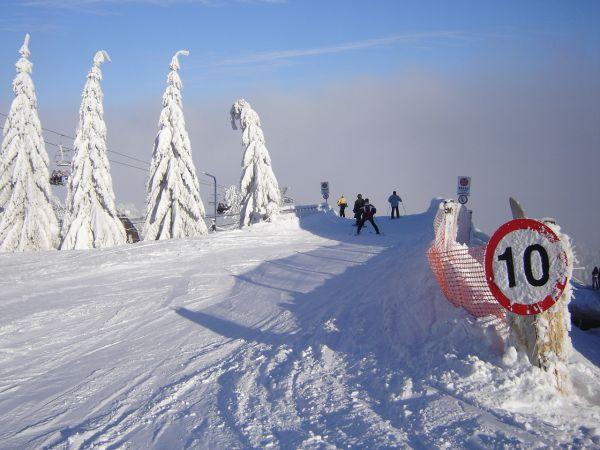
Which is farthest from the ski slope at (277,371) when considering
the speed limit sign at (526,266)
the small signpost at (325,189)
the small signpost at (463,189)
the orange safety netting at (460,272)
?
the small signpost at (325,189)

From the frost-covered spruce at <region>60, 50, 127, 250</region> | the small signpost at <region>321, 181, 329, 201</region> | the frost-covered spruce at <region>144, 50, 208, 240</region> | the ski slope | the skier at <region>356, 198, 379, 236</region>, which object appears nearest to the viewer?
the ski slope

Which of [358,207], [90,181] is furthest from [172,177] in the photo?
[358,207]

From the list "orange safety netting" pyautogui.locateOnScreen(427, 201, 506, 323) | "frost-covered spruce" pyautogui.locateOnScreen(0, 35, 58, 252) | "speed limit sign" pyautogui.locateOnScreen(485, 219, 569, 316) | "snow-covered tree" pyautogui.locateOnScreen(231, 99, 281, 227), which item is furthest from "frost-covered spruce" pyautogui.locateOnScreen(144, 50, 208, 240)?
"speed limit sign" pyautogui.locateOnScreen(485, 219, 569, 316)

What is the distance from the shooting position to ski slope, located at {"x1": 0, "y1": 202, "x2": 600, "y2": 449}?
5.03 metres

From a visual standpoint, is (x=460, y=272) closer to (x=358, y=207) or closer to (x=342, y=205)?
(x=358, y=207)

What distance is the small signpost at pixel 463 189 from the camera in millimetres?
19344

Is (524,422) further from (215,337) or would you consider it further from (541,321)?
(215,337)

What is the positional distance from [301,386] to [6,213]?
3066 cm

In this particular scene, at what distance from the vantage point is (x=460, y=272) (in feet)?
25.8

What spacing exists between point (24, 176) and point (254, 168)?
47.5 ft

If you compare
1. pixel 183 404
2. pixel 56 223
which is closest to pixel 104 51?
pixel 56 223

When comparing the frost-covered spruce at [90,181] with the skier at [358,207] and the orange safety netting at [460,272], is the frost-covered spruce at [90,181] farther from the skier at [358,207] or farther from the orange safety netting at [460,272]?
the orange safety netting at [460,272]

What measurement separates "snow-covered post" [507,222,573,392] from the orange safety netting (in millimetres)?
1068

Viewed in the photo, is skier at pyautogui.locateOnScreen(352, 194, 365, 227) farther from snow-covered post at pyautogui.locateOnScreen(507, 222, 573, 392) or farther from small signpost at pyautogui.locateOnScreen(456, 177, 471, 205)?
snow-covered post at pyautogui.locateOnScreen(507, 222, 573, 392)
